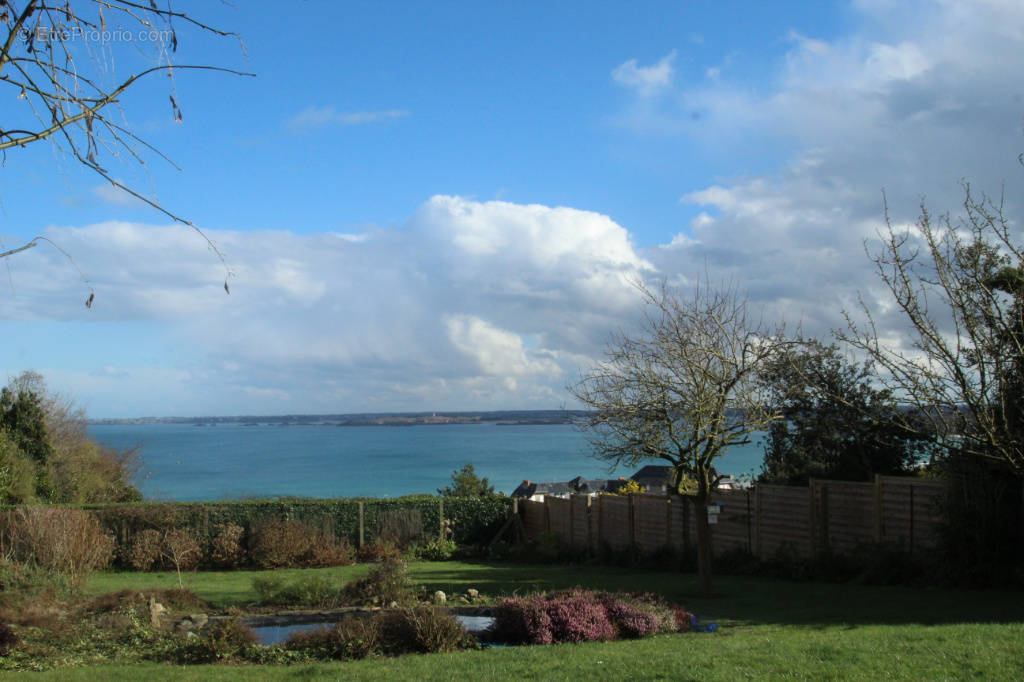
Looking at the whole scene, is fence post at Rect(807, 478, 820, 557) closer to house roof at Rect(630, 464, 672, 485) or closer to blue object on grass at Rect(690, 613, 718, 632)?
blue object on grass at Rect(690, 613, 718, 632)

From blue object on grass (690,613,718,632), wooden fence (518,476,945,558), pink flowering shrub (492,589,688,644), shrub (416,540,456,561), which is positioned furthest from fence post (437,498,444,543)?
blue object on grass (690,613,718,632)

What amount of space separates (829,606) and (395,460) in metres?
121

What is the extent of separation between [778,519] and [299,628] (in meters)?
11.4

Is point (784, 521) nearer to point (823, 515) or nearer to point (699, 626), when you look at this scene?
point (823, 515)

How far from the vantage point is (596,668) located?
8531mm

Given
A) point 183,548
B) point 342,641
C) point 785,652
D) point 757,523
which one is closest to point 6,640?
point 342,641

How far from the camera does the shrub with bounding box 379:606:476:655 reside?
411 inches

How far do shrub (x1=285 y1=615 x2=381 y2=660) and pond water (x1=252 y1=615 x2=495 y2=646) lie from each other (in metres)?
1.13

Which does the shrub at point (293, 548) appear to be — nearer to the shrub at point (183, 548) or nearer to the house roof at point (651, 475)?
the shrub at point (183, 548)

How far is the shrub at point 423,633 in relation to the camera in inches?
411

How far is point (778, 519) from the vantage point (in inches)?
754

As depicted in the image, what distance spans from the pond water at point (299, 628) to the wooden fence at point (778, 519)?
8.40m

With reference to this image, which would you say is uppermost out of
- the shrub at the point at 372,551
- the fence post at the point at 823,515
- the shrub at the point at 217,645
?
the fence post at the point at 823,515

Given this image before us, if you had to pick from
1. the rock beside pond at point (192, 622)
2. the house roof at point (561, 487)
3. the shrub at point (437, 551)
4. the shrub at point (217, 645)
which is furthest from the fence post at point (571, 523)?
the house roof at point (561, 487)
